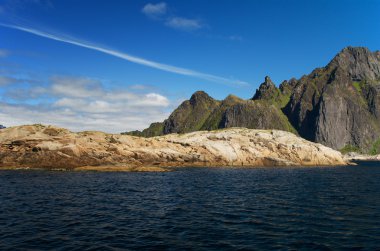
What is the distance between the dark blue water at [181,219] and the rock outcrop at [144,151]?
1517 inches

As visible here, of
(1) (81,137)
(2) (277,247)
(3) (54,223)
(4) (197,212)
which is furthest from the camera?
(1) (81,137)

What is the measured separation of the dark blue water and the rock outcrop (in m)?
38.5

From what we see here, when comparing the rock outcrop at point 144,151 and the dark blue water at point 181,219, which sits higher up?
the rock outcrop at point 144,151

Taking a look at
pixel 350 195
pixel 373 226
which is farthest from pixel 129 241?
pixel 350 195

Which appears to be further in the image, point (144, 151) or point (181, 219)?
point (144, 151)

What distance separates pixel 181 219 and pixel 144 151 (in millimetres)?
71520

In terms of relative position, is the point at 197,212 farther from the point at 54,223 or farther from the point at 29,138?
the point at 29,138

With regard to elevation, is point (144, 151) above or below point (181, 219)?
above

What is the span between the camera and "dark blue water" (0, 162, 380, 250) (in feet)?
75.4

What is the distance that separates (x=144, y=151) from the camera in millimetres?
100812

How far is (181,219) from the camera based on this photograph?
30.5 meters

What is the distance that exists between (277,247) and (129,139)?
8778 centimetres

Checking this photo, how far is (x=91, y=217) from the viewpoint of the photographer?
30.3 meters

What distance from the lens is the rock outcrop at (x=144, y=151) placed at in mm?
86062
